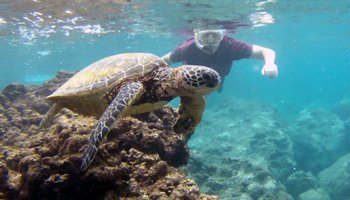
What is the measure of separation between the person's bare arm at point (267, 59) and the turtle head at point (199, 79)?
Answer: 279cm

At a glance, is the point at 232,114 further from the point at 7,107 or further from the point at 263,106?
the point at 7,107

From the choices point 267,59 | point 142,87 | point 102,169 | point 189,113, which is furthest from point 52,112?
point 267,59

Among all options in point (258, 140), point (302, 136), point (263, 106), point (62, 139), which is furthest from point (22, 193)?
point (263, 106)

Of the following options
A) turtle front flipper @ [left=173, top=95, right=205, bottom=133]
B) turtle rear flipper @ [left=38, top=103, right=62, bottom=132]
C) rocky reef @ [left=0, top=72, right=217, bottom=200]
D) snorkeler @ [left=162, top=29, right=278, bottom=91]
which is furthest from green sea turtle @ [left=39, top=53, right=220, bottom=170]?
snorkeler @ [left=162, top=29, right=278, bottom=91]

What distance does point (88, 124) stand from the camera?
13.3ft

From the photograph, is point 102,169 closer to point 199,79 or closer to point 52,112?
point 199,79

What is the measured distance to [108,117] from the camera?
10.6ft

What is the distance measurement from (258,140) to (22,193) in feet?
49.5

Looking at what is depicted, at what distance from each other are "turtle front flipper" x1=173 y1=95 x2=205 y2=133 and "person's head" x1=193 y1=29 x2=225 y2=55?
5903 mm

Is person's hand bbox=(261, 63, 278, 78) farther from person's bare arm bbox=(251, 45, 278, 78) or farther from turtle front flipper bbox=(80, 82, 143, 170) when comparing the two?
turtle front flipper bbox=(80, 82, 143, 170)

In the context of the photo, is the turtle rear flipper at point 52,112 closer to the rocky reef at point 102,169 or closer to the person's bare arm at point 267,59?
the rocky reef at point 102,169

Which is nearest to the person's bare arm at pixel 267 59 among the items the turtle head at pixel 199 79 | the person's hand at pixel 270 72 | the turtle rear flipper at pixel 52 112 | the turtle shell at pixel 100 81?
the person's hand at pixel 270 72

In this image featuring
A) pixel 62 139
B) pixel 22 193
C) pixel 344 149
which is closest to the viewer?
pixel 22 193

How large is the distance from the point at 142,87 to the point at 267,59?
16.1ft
